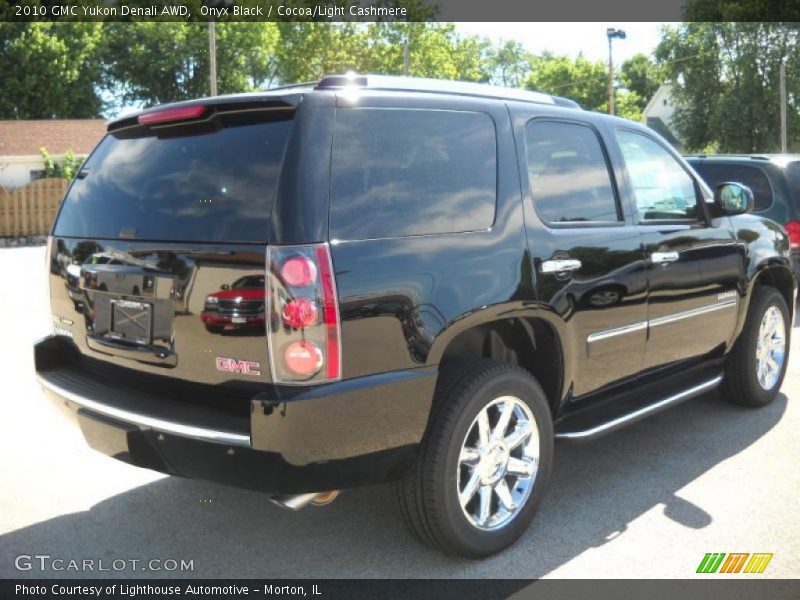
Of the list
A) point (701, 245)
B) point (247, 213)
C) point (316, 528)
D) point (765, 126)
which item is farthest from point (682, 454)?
point (765, 126)

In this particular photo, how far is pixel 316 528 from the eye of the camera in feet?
13.0

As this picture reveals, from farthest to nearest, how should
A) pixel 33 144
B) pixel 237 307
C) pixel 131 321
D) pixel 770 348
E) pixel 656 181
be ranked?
pixel 33 144 → pixel 770 348 → pixel 656 181 → pixel 131 321 → pixel 237 307

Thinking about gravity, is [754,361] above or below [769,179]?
below

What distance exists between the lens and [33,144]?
131 ft

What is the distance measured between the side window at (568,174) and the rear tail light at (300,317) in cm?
134

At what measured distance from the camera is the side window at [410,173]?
10.5 ft

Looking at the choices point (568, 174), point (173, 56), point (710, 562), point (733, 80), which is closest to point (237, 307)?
point (568, 174)

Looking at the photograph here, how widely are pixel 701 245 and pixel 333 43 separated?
50.7 m

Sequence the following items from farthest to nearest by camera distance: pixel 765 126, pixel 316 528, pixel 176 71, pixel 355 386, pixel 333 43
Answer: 1. pixel 176 71
2. pixel 333 43
3. pixel 765 126
4. pixel 316 528
5. pixel 355 386

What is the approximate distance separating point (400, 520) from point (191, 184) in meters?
1.84

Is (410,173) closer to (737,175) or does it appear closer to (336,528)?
(336,528)

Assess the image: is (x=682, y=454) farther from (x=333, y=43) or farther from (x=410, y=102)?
(x=333, y=43)

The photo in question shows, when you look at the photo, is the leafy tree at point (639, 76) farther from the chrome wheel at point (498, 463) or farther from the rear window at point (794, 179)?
the chrome wheel at point (498, 463)

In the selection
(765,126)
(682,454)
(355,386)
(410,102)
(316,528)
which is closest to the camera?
(355,386)
